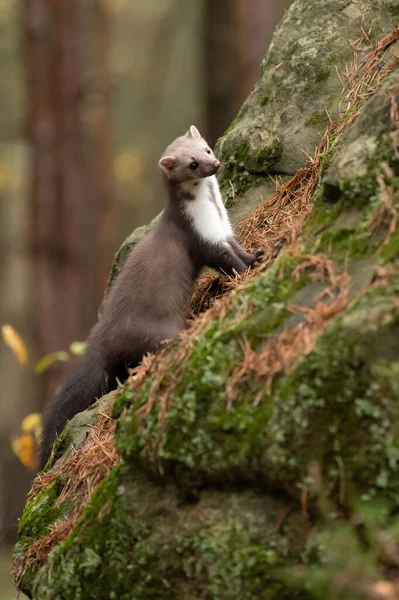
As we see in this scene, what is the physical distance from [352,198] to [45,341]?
9529 millimetres

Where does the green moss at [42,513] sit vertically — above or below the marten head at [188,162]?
below

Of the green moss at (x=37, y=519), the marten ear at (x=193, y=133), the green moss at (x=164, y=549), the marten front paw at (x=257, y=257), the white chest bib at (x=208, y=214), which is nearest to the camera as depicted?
the green moss at (x=164, y=549)

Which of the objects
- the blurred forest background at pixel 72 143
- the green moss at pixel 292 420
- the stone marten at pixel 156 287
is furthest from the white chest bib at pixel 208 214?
the blurred forest background at pixel 72 143

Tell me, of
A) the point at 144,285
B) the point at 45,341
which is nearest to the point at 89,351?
the point at 144,285

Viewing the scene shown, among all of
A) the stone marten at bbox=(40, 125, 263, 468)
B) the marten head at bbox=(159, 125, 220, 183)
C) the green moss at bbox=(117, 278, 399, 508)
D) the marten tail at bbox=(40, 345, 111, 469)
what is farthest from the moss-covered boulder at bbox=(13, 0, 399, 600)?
the marten head at bbox=(159, 125, 220, 183)

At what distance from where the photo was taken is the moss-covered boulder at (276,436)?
326 cm

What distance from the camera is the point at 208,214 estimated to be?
228 inches

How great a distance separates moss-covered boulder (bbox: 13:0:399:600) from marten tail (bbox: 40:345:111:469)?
1174 mm

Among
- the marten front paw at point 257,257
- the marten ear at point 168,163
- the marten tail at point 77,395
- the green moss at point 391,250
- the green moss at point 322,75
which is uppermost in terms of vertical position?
the marten ear at point 168,163

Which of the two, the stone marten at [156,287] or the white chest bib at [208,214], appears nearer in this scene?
the stone marten at [156,287]

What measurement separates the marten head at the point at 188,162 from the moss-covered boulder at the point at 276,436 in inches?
68.9

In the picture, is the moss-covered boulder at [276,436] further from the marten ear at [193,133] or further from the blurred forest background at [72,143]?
the blurred forest background at [72,143]

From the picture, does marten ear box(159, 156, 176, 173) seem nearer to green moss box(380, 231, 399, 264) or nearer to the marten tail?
the marten tail

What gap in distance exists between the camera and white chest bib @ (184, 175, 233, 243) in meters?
5.68
